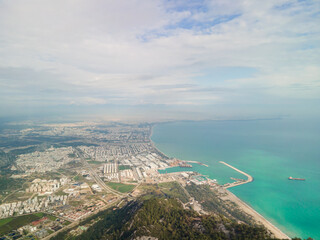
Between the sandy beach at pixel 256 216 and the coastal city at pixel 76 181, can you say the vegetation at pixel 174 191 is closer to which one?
the coastal city at pixel 76 181

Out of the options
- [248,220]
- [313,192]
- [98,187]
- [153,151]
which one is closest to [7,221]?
[98,187]

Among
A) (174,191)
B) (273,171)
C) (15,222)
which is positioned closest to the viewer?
(15,222)

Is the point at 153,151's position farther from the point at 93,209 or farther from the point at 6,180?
the point at 6,180

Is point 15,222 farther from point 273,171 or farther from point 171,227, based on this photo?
point 273,171

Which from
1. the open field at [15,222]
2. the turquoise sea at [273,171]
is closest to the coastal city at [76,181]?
the open field at [15,222]

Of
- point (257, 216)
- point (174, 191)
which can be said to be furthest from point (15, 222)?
point (257, 216)

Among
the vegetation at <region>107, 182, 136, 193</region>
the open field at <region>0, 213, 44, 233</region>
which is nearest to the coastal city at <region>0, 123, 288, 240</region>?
the vegetation at <region>107, 182, 136, 193</region>
